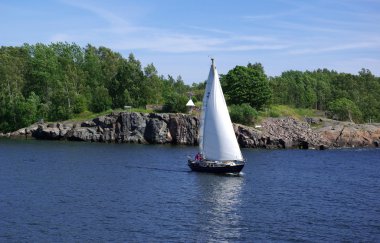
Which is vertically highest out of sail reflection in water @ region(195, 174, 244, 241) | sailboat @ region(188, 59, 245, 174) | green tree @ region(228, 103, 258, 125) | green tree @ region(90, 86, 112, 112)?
green tree @ region(90, 86, 112, 112)

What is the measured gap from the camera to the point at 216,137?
84.9 meters

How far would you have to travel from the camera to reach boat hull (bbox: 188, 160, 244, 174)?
8406cm

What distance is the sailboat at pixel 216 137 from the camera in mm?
84750

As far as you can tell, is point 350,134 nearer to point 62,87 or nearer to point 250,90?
point 250,90

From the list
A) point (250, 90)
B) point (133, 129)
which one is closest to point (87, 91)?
point (133, 129)

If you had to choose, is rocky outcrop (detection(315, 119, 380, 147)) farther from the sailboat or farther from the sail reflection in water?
the sail reflection in water

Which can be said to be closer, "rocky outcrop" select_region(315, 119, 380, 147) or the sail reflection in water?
the sail reflection in water

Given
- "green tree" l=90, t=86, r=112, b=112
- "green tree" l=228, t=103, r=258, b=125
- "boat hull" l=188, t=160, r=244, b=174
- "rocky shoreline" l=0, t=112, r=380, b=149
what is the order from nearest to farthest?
"boat hull" l=188, t=160, r=244, b=174 < "rocky shoreline" l=0, t=112, r=380, b=149 < "green tree" l=228, t=103, r=258, b=125 < "green tree" l=90, t=86, r=112, b=112

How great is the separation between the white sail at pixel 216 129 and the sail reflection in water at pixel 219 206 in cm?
375

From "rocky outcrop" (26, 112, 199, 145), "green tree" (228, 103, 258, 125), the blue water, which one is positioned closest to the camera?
the blue water

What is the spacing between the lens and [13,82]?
579 feet

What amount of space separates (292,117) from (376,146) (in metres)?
24.9

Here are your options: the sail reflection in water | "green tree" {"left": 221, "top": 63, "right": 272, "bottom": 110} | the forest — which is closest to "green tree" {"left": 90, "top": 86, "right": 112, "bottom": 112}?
the forest

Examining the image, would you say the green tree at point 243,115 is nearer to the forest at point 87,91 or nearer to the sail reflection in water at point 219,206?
the forest at point 87,91
